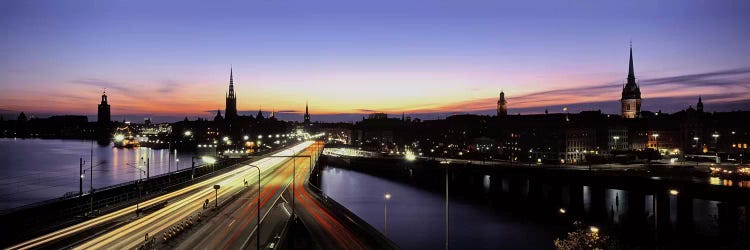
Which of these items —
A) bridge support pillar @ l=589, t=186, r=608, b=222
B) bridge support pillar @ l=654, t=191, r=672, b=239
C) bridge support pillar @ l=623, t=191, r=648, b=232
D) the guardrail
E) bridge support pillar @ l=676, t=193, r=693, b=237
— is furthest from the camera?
bridge support pillar @ l=589, t=186, r=608, b=222

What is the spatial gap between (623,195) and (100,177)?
9654 centimetres

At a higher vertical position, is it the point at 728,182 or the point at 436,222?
the point at 728,182

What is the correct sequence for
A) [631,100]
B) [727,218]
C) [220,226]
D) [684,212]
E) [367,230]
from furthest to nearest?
[631,100] < [684,212] < [727,218] < [367,230] < [220,226]

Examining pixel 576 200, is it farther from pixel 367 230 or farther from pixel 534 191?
pixel 367 230

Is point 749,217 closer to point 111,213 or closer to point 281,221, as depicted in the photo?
point 281,221

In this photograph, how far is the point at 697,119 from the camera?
14325 cm

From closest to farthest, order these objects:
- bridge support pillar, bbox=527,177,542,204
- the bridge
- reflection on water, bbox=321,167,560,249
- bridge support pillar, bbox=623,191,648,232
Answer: the bridge, reflection on water, bbox=321,167,560,249, bridge support pillar, bbox=623,191,648,232, bridge support pillar, bbox=527,177,542,204

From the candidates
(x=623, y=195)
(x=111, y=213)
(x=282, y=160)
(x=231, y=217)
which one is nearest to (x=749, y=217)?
(x=623, y=195)

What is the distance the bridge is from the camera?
31.5 meters

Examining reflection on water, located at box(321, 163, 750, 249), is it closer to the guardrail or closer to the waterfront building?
the guardrail

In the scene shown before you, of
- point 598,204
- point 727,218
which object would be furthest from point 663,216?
point 598,204

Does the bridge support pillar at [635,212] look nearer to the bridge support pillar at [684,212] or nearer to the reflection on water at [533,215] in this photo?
the reflection on water at [533,215]

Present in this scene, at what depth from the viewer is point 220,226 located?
37.7 metres

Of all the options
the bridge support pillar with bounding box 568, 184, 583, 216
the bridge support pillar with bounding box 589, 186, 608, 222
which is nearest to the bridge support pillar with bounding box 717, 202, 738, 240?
the bridge support pillar with bounding box 589, 186, 608, 222
